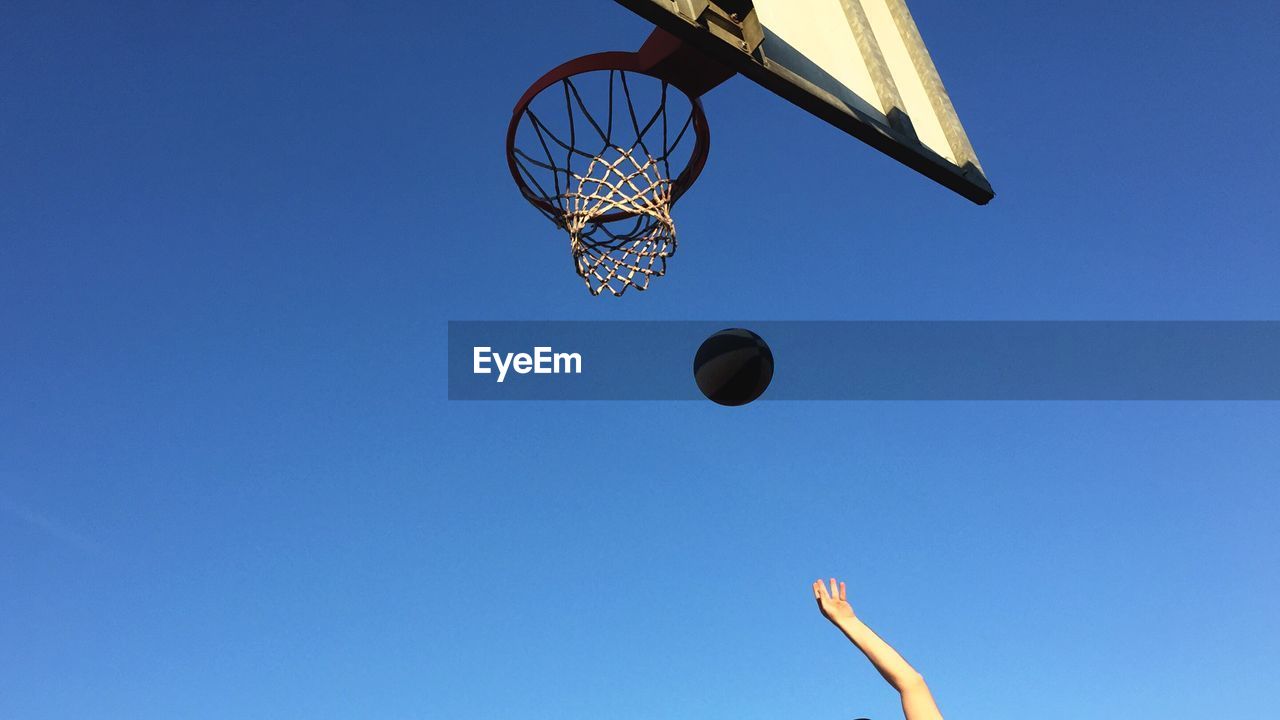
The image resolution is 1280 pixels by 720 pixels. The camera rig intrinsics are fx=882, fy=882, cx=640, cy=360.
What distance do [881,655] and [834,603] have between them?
1.37ft

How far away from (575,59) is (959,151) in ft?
8.77

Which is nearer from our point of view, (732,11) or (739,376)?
(732,11)

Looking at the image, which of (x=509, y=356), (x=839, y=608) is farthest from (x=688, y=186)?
(x=839, y=608)

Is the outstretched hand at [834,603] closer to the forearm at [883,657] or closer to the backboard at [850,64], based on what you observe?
the forearm at [883,657]

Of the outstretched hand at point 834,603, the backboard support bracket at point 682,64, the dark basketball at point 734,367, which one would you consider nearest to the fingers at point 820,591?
the outstretched hand at point 834,603

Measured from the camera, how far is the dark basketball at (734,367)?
17.7 ft

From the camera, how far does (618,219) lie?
733 centimetres

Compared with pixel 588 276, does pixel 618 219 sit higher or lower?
higher

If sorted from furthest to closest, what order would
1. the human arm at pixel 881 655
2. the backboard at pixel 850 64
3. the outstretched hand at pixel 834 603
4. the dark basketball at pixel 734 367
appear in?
the dark basketball at pixel 734 367
the backboard at pixel 850 64
the outstretched hand at pixel 834 603
the human arm at pixel 881 655

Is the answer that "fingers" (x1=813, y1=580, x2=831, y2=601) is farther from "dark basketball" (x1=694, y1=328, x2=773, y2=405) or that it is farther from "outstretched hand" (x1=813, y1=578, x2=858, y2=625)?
"dark basketball" (x1=694, y1=328, x2=773, y2=405)

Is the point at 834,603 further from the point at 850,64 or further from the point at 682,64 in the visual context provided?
the point at 850,64

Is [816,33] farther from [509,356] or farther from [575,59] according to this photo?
[509,356]

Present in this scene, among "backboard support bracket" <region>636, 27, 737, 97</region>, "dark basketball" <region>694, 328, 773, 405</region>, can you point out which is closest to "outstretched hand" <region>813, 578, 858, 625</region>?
"dark basketball" <region>694, 328, 773, 405</region>

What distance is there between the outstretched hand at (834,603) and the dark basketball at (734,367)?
2.52 m
